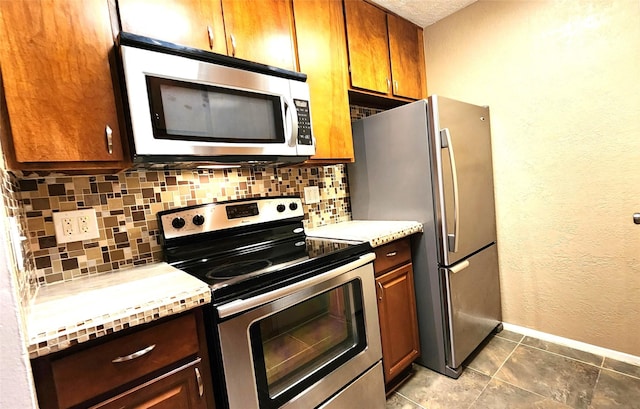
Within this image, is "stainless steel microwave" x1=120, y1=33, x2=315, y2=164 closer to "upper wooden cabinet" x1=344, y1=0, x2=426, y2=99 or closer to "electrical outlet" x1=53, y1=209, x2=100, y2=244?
A: "electrical outlet" x1=53, y1=209, x2=100, y2=244

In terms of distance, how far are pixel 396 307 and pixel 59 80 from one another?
1.73 metres

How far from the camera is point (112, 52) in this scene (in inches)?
39.9

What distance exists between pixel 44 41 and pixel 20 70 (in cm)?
12

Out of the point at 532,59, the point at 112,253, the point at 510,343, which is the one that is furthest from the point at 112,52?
the point at 510,343

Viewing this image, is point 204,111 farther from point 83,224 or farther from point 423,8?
point 423,8

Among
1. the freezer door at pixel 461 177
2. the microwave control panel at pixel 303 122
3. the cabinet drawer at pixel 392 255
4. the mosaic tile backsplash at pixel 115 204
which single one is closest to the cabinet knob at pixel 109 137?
the mosaic tile backsplash at pixel 115 204

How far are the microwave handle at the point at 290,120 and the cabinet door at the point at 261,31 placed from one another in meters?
0.22

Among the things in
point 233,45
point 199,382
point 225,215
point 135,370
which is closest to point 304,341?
point 199,382

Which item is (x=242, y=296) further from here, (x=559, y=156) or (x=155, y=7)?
(x=559, y=156)

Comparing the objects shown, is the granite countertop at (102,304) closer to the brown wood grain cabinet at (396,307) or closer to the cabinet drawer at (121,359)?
the cabinet drawer at (121,359)

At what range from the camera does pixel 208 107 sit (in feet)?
3.79

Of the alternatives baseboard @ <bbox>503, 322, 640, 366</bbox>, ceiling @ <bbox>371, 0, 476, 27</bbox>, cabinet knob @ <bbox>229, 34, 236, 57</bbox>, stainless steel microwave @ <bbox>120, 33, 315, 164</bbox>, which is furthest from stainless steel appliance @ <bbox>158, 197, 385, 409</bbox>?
ceiling @ <bbox>371, 0, 476, 27</bbox>

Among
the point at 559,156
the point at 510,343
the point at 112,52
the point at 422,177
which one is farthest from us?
the point at 510,343

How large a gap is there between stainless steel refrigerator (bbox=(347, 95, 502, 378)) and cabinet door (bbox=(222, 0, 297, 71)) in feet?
2.41
